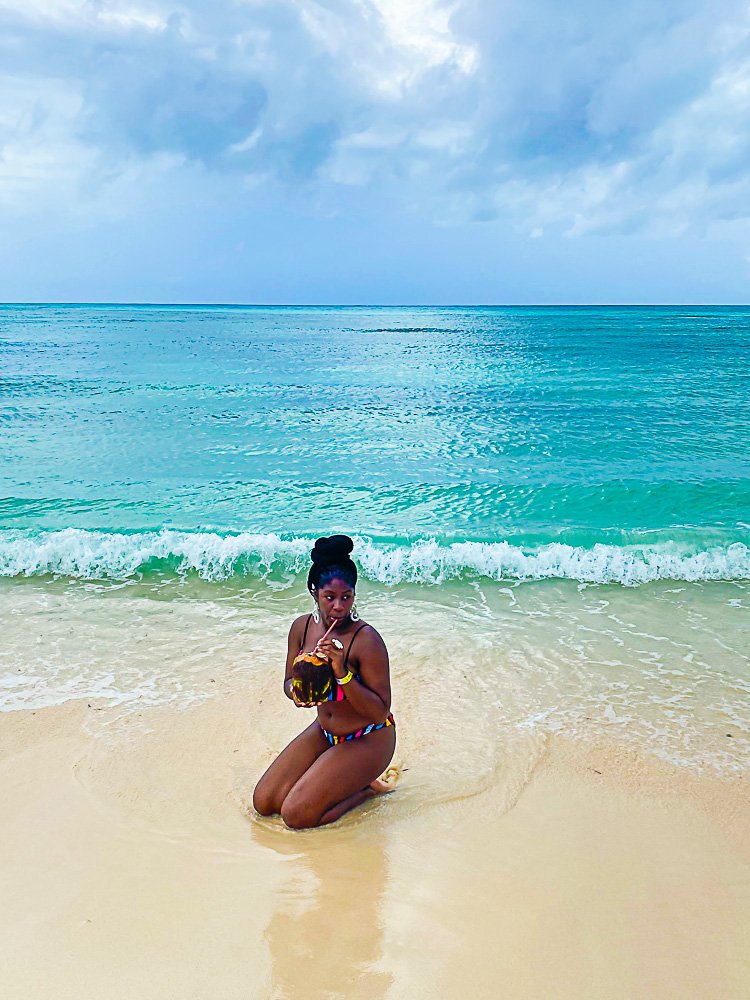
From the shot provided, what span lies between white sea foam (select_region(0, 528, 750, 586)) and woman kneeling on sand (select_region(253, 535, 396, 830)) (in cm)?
458

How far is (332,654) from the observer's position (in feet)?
12.1

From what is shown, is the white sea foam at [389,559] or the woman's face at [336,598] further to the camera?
the white sea foam at [389,559]

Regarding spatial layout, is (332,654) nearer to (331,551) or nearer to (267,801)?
(331,551)

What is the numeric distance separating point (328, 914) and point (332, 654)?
115 centimetres

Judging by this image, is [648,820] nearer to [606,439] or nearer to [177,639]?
[177,639]

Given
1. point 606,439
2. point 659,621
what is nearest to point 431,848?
point 659,621

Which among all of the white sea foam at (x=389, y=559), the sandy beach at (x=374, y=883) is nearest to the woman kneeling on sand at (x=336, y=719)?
the sandy beach at (x=374, y=883)

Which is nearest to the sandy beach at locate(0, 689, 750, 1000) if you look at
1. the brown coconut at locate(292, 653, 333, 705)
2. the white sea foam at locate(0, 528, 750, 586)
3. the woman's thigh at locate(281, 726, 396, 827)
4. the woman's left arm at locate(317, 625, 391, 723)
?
the woman's thigh at locate(281, 726, 396, 827)

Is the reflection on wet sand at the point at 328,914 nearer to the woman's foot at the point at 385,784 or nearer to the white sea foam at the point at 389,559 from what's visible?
the woman's foot at the point at 385,784

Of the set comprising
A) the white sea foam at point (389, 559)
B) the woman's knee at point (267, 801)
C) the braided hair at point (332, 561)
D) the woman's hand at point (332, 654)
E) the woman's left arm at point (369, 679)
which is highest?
the braided hair at point (332, 561)

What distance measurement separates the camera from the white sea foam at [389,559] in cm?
867

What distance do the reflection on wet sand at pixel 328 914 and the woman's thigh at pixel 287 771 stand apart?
105mm

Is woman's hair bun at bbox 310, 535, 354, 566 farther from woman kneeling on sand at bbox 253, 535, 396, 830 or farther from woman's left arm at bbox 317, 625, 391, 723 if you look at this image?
woman's left arm at bbox 317, 625, 391, 723

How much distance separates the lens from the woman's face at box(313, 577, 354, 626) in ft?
12.4
